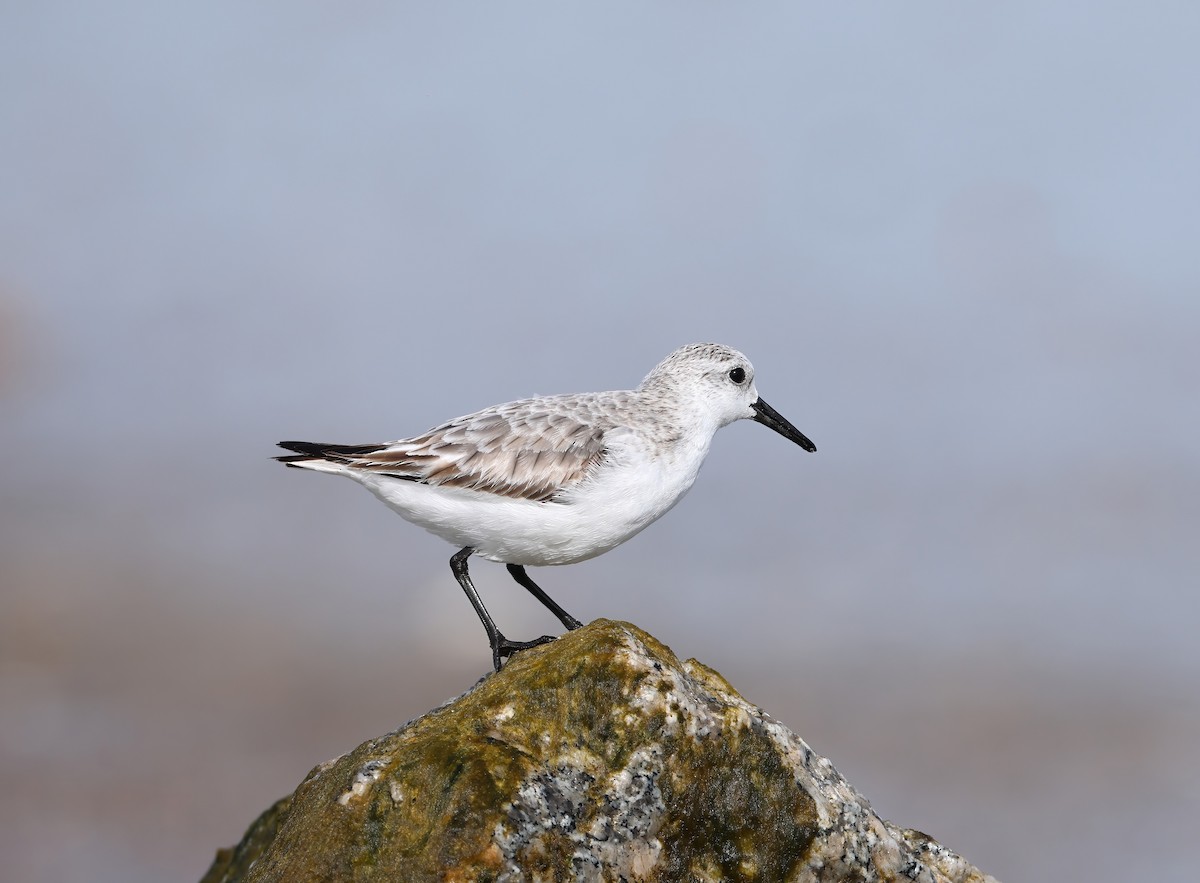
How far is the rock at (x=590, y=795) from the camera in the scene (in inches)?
239

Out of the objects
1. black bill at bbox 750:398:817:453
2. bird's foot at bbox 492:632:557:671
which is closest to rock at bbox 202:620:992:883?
bird's foot at bbox 492:632:557:671

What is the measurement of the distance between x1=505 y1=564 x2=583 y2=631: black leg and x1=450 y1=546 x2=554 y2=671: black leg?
19.2 inches

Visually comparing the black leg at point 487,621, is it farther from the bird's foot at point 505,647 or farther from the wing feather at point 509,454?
the wing feather at point 509,454

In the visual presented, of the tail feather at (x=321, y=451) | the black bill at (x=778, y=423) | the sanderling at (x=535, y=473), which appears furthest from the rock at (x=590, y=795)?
the black bill at (x=778, y=423)

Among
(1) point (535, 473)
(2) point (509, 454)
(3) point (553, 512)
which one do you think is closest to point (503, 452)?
(2) point (509, 454)

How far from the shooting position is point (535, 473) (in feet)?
27.8

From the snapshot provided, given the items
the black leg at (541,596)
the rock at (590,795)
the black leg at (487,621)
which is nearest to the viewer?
the rock at (590,795)

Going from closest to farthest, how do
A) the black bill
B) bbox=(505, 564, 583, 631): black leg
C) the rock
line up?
the rock → bbox=(505, 564, 583, 631): black leg → the black bill

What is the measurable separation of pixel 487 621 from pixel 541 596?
64 centimetres

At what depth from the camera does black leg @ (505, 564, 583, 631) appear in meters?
8.94

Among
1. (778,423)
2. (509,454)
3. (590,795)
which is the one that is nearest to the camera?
(590,795)

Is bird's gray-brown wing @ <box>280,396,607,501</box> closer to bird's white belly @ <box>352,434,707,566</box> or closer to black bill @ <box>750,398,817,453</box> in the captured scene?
bird's white belly @ <box>352,434,707,566</box>

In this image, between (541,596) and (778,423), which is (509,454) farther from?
(778,423)

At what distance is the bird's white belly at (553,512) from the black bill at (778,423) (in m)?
1.67
